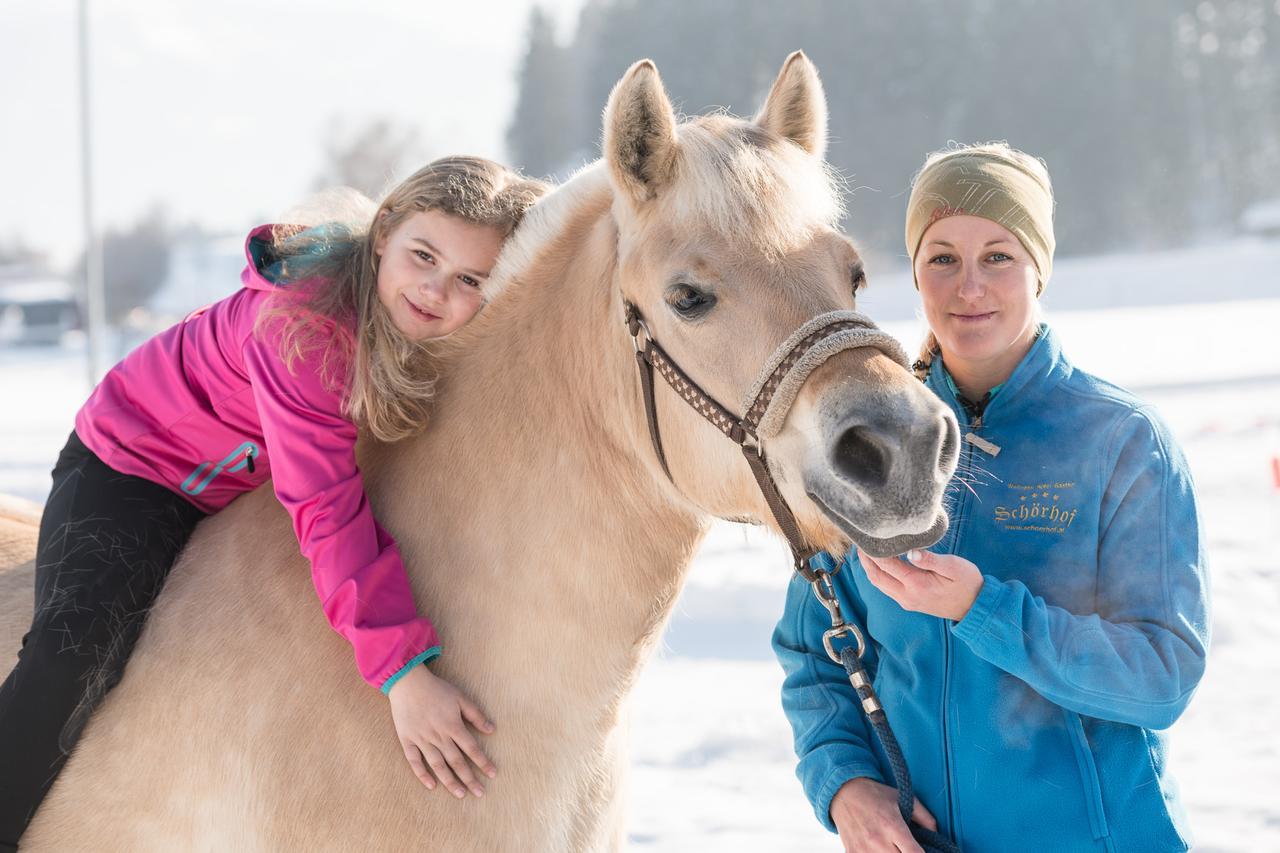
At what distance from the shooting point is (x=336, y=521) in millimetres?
2285

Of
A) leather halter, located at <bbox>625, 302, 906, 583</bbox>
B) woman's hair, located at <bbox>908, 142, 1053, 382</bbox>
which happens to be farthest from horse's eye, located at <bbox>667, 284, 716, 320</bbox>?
woman's hair, located at <bbox>908, 142, 1053, 382</bbox>

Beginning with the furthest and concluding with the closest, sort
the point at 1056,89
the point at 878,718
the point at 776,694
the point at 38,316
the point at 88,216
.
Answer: the point at 1056,89 < the point at 38,316 < the point at 88,216 < the point at 776,694 < the point at 878,718

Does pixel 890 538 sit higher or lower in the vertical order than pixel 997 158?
lower

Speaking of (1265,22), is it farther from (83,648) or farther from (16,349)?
(83,648)

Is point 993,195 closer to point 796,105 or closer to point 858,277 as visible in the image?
point 858,277

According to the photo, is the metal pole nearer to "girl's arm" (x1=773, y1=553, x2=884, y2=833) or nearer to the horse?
the horse

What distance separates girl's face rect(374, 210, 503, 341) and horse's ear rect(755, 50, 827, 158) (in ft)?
2.28

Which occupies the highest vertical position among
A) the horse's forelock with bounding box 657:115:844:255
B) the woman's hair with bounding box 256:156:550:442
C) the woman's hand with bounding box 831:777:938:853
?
the horse's forelock with bounding box 657:115:844:255

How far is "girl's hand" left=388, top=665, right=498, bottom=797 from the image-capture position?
221cm

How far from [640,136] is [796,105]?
1.54 feet

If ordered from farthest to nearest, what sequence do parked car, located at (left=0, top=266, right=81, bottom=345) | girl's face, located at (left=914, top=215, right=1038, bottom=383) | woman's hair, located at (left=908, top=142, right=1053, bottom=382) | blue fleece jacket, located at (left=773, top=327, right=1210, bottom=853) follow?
parked car, located at (left=0, top=266, right=81, bottom=345)
woman's hair, located at (left=908, top=142, right=1053, bottom=382)
girl's face, located at (left=914, top=215, right=1038, bottom=383)
blue fleece jacket, located at (left=773, top=327, right=1210, bottom=853)

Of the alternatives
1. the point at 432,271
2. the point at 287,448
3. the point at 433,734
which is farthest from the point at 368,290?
the point at 433,734

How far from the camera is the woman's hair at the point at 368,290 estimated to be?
2436 mm

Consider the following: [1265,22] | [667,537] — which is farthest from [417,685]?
[1265,22]
